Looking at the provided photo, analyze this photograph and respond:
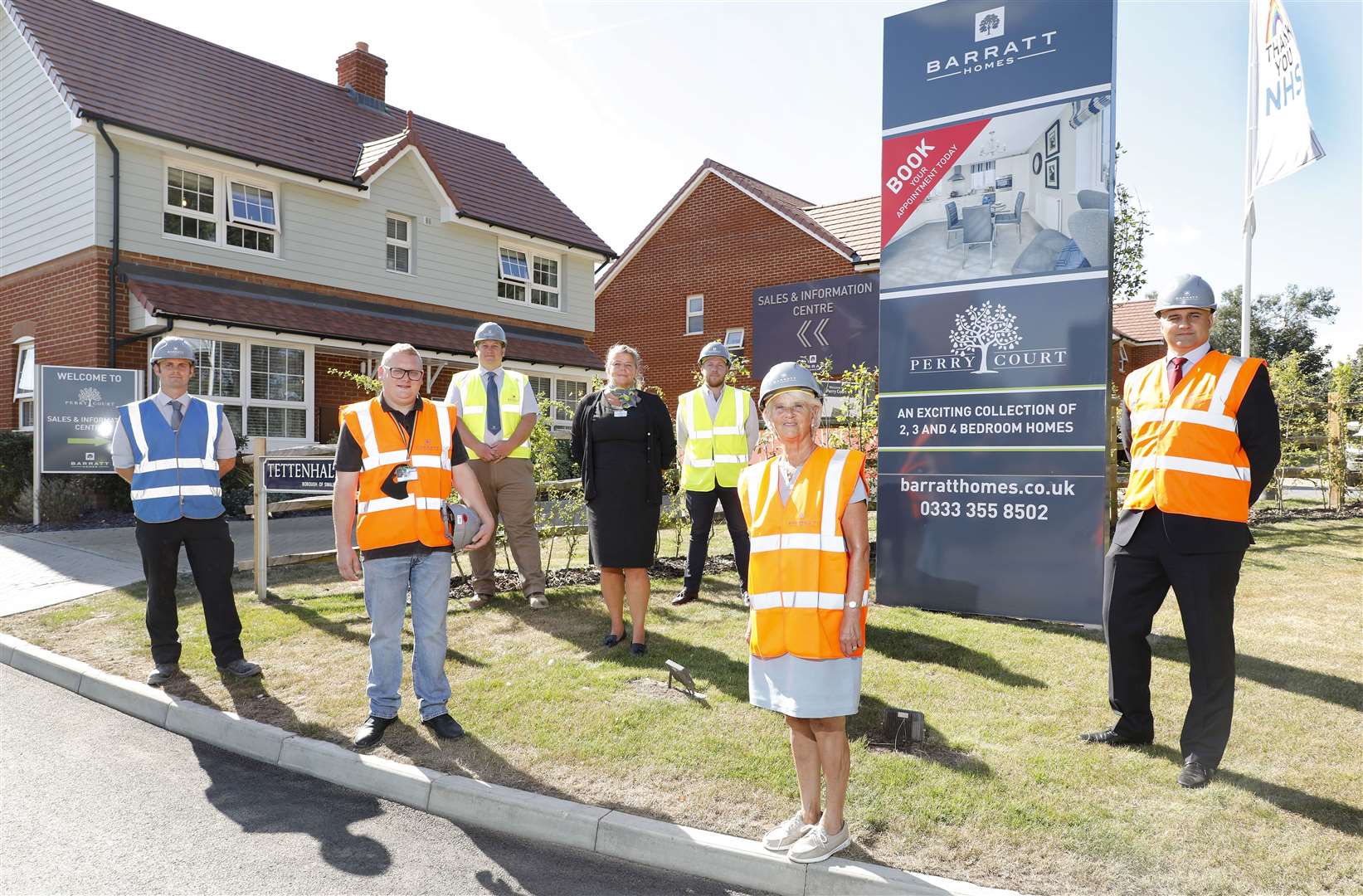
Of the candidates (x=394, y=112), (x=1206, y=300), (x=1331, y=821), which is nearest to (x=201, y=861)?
(x=1331, y=821)

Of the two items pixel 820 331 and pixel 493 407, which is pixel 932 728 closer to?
pixel 493 407

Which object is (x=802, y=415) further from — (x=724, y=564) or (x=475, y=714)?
(x=724, y=564)

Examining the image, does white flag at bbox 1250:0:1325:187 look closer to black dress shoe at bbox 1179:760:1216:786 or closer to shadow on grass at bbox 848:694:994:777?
black dress shoe at bbox 1179:760:1216:786

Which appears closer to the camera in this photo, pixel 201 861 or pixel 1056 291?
pixel 201 861

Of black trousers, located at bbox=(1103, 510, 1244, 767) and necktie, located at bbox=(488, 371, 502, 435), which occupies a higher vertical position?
necktie, located at bbox=(488, 371, 502, 435)

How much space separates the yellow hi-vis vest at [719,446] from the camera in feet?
23.7

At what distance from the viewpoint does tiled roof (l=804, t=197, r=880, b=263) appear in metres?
22.6

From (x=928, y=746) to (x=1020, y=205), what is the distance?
458 centimetres

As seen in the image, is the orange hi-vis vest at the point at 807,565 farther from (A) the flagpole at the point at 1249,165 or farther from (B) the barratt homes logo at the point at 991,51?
(A) the flagpole at the point at 1249,165

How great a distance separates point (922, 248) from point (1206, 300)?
3.51 m

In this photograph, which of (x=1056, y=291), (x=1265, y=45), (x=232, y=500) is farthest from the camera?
(x=232, y=500)

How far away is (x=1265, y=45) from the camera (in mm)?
10188

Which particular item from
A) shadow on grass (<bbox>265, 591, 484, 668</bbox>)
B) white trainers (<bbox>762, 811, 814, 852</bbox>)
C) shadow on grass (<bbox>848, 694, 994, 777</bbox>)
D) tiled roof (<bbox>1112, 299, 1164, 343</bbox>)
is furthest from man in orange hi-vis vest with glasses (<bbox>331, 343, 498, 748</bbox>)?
tiled roof (<bbox>1112, 299, 1164, 343</bbox>)

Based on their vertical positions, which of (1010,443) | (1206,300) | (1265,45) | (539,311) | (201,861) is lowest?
(201,861)
